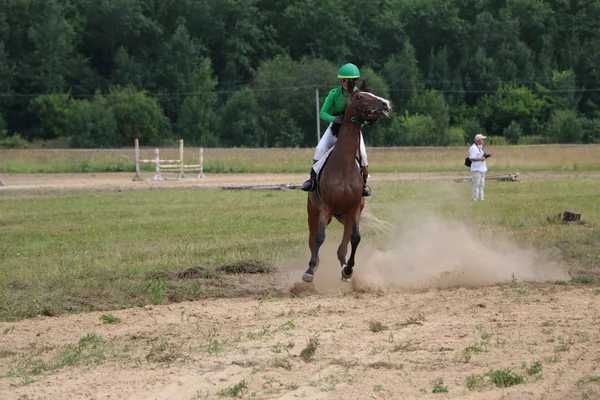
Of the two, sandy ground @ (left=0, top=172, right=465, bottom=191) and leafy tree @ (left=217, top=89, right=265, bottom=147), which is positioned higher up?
leafy tree @ (left=217, top=89, right=265, bottom=147)

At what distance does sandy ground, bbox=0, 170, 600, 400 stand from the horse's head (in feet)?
7.68

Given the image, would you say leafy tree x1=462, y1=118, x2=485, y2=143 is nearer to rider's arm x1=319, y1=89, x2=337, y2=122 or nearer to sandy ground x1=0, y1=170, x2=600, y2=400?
rider's arm x1=319, y1=89, x2=337, y2=122

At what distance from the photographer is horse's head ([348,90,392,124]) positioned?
42.8 ft

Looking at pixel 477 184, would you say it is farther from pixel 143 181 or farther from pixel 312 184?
pixel 143 181

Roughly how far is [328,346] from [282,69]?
85.7m

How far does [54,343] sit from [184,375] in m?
2.22

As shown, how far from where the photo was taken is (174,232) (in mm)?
20875

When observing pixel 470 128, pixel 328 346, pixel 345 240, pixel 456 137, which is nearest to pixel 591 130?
pixel 470 128

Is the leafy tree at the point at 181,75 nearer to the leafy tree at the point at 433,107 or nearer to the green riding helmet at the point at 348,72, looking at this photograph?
the leafy tree at the point at 433,107

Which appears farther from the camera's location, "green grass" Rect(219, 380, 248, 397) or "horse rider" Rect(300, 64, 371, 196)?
"horse rider" Rect(300, 64, 371, 196)

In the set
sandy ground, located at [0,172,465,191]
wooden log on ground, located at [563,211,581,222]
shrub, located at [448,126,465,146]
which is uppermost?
shrub, located at [448,126,465,146]

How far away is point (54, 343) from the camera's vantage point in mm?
10008

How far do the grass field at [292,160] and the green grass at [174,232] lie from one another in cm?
1708

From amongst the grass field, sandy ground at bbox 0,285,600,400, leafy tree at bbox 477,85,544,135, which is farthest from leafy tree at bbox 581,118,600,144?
sandy ground at bbox 0,285,600,400
